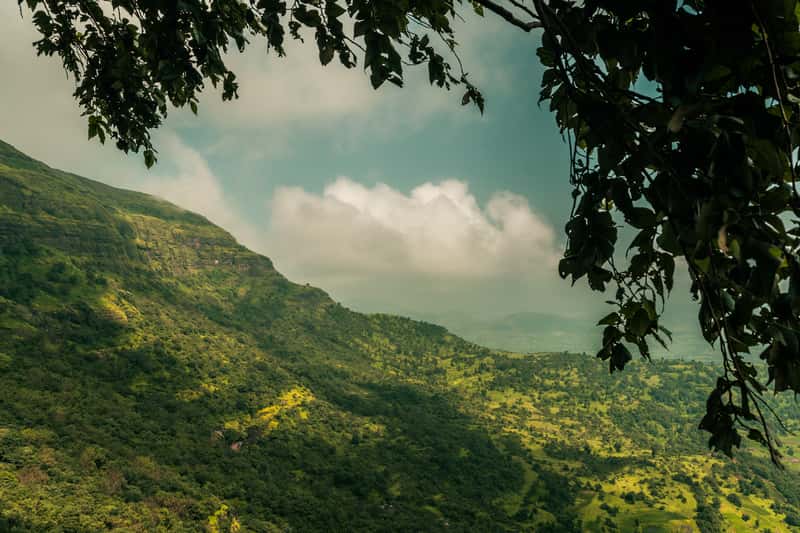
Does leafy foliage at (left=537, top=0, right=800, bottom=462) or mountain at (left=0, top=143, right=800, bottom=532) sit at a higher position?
leafy foliage at (left=537, top=0, right=800, bottom=462)

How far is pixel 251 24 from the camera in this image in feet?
12.4

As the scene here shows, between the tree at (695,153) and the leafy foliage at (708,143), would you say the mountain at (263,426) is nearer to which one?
the tree at (695,153)

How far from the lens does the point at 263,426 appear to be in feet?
291

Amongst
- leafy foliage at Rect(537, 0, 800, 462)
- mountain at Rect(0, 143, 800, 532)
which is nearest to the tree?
leafy foliage at Rect(537, 0, 800, 462)

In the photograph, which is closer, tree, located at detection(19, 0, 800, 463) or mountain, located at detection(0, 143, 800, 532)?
tree, located at detection(19, 0, 800, 463)

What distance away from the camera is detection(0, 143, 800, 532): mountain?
64269 millimetres

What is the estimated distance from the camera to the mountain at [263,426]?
64.3 meters

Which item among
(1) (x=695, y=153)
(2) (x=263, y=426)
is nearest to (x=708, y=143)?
(1) (x=695, y=153)

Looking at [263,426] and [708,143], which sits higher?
[708,143]

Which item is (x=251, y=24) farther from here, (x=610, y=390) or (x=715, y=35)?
(x=610, y=390)

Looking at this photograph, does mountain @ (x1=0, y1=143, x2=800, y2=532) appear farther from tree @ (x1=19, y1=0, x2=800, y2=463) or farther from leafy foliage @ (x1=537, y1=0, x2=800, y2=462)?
leafy foliage @ (x1=537, y1=0, x2=800, y2=462)

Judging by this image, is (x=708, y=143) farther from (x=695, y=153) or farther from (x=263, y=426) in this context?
(x=263, y=426)

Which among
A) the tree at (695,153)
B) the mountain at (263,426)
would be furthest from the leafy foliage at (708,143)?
the mountain at (263,426)

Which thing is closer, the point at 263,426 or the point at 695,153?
the point at 695,153
